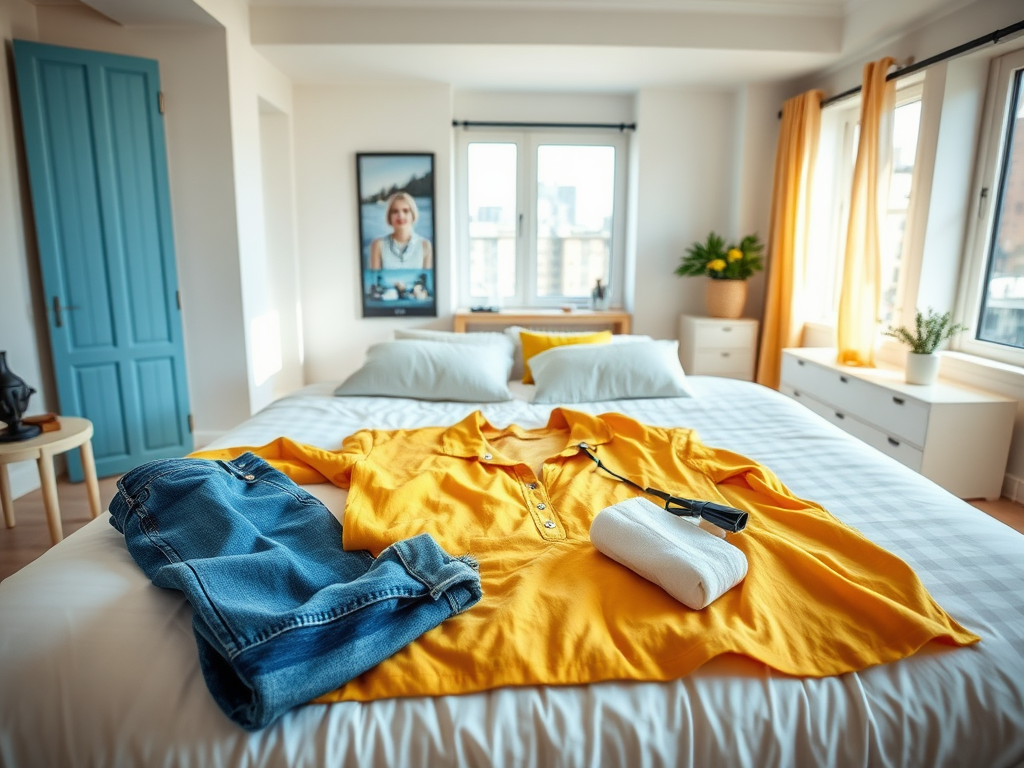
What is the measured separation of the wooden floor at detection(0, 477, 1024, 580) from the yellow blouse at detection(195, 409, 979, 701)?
1.23 meters

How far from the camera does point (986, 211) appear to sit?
292 centimetres

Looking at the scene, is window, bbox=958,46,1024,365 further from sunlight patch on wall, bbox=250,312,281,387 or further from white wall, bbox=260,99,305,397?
white wall, bbox=260,99,305,397

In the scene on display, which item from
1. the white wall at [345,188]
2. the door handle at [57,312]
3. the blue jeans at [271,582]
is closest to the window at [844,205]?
the white wall at [345,188]

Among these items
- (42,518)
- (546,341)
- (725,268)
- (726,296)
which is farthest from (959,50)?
(42,518)

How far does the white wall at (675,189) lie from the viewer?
4.23 meters

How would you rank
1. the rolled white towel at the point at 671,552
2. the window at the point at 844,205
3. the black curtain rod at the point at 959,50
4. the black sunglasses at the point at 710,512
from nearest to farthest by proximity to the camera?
the rolled white towel at the point at 671,552 → the black sunglasses at the point at 710,512 → the black curtain rod at the point at 959,50 → the window at the point at 844,205

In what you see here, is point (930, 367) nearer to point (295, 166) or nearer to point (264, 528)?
point (264, 528)

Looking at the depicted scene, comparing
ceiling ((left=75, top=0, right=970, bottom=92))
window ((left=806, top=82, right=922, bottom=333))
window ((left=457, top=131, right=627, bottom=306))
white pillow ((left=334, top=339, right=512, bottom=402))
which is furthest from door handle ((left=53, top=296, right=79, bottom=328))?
window ((left=806, top=82, right=922, bottom=333))

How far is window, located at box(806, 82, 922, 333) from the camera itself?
3.32m

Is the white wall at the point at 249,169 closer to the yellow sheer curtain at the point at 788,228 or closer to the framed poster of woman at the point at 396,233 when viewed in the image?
the framed poster of woman at the point at 396,233

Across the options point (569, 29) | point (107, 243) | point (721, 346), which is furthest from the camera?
point (721, 346)

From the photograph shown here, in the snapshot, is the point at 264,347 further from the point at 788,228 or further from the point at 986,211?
the point at 986,211

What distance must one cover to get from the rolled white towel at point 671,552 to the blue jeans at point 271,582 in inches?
11.0

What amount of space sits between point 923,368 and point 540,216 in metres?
2.61
